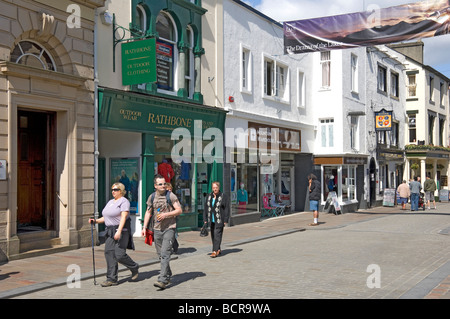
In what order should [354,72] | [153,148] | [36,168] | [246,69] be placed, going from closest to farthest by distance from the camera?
[36,168]
[153,148]
[246,69]
[354,72]

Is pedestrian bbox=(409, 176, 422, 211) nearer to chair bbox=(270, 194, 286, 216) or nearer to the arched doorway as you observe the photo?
the arched doorway

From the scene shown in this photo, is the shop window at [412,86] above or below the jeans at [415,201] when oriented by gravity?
above

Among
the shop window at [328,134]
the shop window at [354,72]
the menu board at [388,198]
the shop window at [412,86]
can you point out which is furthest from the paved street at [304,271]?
the shop window at [412,86]

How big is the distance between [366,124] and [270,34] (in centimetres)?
951

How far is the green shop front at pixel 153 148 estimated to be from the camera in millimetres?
13953

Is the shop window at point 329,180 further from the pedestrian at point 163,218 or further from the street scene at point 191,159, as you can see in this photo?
the pedestrian at point 163,218

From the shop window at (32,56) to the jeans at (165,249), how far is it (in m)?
5.41

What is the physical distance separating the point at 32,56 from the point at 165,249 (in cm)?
598

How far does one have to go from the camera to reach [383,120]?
94.1ft

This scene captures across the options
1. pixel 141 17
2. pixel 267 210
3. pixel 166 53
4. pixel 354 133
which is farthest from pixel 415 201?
pixel 141 17

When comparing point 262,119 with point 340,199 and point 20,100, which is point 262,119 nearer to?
point 340,199

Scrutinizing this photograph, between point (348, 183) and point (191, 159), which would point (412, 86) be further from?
point (191, 159)

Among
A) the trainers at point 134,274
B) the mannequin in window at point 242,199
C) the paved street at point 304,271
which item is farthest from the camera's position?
the mannequin in window at point 242,199
